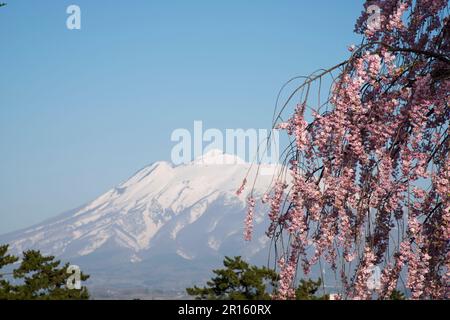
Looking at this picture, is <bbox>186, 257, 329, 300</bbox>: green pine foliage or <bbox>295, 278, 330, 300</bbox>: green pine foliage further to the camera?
<bbox>186, 257, 329, 300</bbox>: green pine foliage

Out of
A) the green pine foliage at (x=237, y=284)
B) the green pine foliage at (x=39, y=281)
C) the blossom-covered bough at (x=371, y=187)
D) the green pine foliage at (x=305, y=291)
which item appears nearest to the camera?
the blossom-covered bough at (x=371, y=187)

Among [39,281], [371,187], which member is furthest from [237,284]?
[371,187]

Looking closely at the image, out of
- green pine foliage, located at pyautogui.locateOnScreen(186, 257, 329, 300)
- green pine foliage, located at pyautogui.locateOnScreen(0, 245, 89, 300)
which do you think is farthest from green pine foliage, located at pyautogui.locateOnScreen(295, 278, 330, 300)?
green pine foliage, located at pyautogui.locateOnScreen(0, 245, 89, 300)

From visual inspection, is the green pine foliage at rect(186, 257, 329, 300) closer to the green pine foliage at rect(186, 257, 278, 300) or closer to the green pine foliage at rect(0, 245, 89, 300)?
the green pine foliage at rect(186, 257, 278, 300)

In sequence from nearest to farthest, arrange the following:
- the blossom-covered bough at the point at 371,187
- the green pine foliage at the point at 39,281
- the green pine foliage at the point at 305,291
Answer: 1. the blossom-covered bough at the point at 371,187
2. the green pine foliage at the point at 305,291
3. the green pine foliage at the point at 39,281

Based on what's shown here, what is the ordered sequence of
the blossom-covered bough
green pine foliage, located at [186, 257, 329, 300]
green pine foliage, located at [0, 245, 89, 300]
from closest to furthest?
the blossom-covered bough
green pine foliage, located at [0, 245, 89, 300]
green pine foliage, located at [186, 257, 329, 300]

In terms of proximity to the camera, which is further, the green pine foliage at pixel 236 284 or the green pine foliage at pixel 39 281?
the green pine foliage at pixel 236 284

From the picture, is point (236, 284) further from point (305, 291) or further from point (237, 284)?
point (305, 291)

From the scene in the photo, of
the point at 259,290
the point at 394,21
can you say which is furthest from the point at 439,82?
the point at 259,290

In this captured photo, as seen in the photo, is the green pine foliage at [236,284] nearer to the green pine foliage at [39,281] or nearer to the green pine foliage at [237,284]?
the green pine foliage at [237,284]

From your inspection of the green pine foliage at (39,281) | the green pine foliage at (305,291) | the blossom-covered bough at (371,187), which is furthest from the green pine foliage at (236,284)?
the blossom-covered bough at (371,187)

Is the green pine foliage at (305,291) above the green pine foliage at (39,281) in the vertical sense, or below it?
below

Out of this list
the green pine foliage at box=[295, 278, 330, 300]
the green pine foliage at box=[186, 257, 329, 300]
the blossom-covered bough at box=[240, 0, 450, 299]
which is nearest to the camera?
the blossom-covered bough at box=[240, 0, 450, 299]
